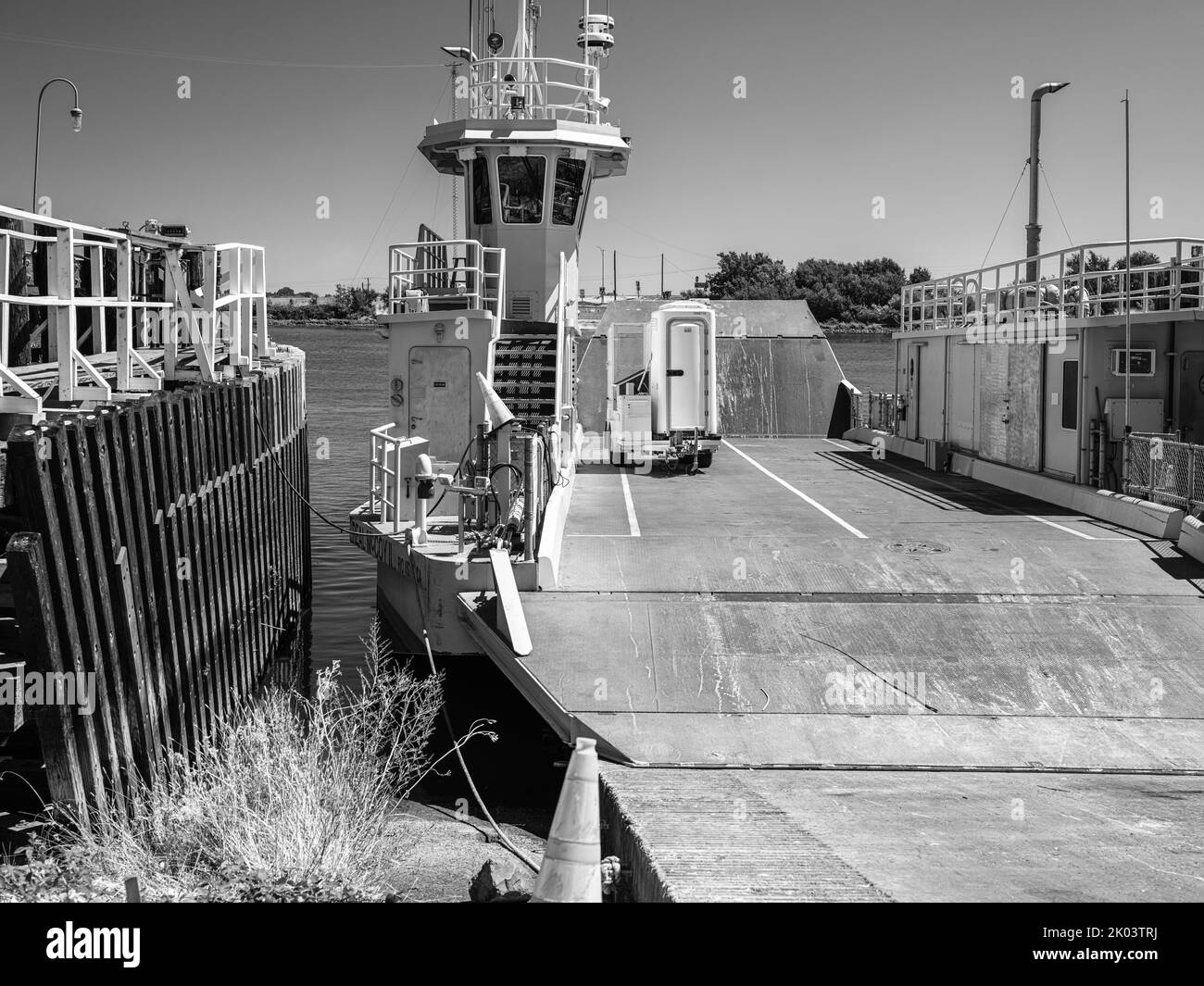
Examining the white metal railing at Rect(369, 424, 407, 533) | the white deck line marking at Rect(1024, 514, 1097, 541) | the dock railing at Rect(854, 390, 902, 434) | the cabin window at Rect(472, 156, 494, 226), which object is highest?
the cabin window at Rect(472, 156, 494, 226)

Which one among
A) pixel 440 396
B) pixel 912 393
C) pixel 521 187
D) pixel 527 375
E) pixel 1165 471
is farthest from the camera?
pixel 912 393

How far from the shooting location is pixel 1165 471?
1470 cm

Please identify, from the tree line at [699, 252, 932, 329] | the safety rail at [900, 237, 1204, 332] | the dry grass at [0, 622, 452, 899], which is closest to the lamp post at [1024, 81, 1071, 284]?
the safety rail at [900, 237, 1204, 332]

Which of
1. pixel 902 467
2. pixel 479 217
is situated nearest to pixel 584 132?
pixel 479 217

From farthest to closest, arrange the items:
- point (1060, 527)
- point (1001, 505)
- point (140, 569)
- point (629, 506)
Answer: point (1001, 505) → point (629, 506) → point (1060, 527) → point (140, 569)

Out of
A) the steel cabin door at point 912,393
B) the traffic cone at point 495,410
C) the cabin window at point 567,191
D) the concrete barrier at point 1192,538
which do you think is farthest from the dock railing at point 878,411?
the traffic cone at point 495,410

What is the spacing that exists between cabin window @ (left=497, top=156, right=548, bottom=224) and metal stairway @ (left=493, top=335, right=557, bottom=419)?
9.56 ft

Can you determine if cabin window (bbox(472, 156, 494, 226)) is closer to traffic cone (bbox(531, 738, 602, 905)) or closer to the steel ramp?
the steel ramp

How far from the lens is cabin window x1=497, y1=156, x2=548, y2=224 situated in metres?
22.2

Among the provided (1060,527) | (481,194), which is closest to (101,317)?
(481,194)

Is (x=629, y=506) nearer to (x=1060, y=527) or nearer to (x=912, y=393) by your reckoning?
(x=1060, y=527)

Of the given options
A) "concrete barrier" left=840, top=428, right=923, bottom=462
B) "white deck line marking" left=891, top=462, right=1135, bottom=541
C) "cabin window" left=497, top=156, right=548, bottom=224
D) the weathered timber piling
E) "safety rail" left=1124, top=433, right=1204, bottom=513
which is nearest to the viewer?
the weathered timber piling

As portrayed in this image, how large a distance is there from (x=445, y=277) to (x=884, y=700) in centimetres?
1453

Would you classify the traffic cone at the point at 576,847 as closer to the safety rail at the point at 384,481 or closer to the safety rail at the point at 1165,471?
the safety rail at the point at 384,481
